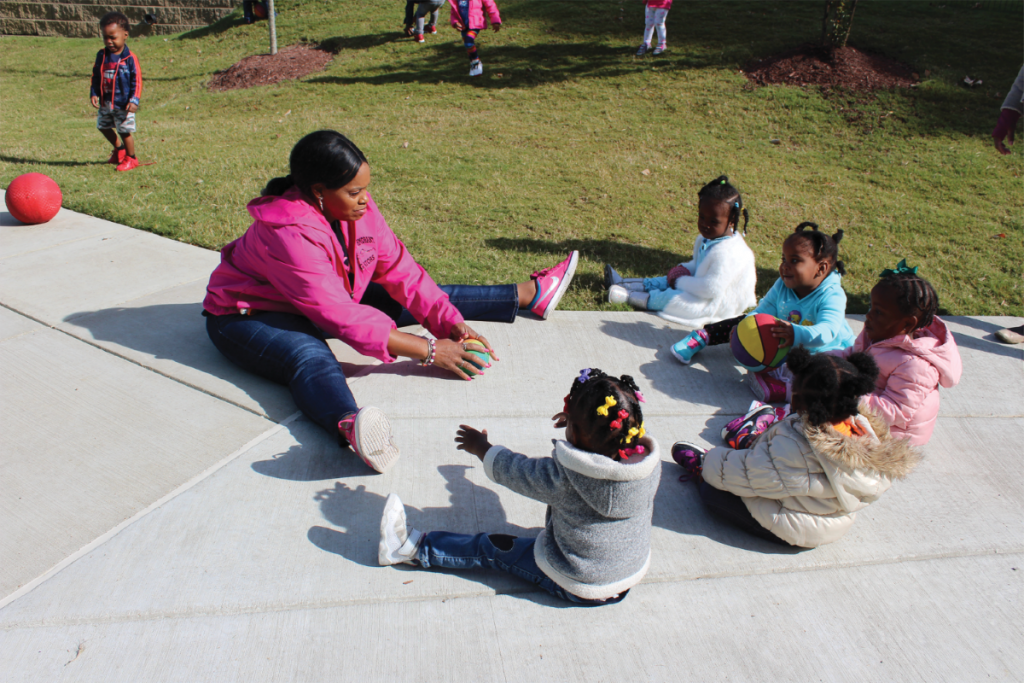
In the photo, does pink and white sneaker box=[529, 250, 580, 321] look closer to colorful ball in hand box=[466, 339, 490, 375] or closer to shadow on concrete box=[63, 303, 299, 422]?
colorful ball in hand box=[466, 339, 490, 375]

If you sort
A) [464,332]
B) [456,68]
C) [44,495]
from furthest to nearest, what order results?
1. [456,68]
2. [464,332]
3. [44,495]

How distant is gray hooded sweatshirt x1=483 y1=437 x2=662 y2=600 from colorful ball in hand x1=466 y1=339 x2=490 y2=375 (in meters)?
1.43

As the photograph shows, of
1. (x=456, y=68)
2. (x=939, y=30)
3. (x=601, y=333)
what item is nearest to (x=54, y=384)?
(x=601, y=333)

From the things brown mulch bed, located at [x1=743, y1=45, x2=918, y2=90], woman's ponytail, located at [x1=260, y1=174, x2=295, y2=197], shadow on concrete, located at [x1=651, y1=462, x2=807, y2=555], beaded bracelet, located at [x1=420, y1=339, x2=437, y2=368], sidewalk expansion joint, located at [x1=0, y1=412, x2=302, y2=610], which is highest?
brown mulch bed, located at [x1=743, y1=45, x2=918, y2=90]

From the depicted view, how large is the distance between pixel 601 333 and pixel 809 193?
438 cm

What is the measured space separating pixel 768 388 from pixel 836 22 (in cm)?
884

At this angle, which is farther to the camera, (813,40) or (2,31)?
(2,31)

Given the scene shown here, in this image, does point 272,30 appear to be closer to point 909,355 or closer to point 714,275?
point 714,275

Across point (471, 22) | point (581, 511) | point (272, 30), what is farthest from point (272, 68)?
point (581, 511)

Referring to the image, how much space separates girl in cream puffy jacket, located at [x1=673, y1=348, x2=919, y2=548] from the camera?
2492 millimetres

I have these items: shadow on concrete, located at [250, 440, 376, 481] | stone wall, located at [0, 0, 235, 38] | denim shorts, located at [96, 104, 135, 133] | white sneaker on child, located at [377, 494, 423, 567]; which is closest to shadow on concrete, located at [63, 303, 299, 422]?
shadow on concrete, located at [250, 440, 376, 481]

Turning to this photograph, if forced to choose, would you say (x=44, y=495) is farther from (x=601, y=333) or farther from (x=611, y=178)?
(x=611, y=178)

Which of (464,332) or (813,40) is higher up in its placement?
(813,40)

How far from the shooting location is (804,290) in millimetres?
4094
